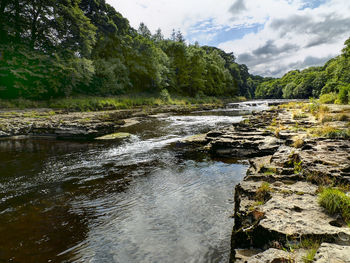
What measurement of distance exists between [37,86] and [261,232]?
1130 inches

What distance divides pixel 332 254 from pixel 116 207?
4270mm

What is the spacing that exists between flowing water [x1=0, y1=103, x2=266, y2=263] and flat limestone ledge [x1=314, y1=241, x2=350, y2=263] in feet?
5.16

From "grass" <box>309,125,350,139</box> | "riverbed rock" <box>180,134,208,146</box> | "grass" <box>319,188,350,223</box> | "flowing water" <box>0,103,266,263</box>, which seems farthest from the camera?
"riverbed rock" <box>180,134,208,146</box>

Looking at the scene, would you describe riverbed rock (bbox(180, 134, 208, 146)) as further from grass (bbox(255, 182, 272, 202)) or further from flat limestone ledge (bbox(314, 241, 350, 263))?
flat limestone ledge (bbox(314, 241, 350, 263))

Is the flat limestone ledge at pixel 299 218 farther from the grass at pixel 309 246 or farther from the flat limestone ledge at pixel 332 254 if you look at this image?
the flat limestone ledge at pixel 332 254

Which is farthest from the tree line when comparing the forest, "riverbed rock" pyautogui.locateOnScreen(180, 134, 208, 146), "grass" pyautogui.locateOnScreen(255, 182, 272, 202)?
the forest

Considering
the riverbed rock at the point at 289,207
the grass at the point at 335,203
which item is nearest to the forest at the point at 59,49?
the riverbed rock at the point at 289,207

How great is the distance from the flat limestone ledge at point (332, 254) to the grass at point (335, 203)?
0.83 m

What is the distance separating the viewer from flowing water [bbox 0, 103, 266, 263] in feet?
11.5

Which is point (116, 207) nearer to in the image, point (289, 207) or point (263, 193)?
point (263, 193)

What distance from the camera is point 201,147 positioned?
10.6 meters

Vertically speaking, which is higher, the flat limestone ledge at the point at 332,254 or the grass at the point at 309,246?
the flat limestone ledge at the point at 332,254

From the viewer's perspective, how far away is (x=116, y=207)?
16.4ft

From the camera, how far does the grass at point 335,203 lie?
A: 9.68 ft
